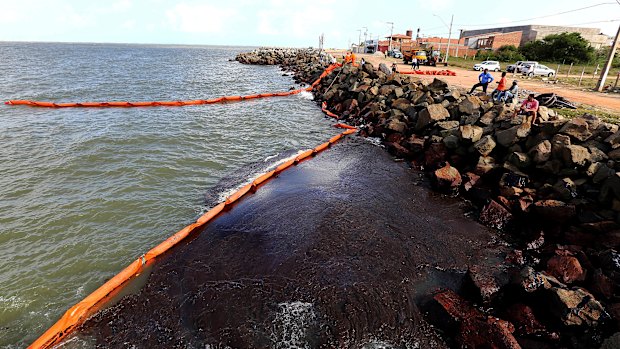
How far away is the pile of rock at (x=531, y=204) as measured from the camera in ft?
20.7

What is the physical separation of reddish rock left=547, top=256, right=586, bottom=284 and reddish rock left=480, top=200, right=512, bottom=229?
240cm

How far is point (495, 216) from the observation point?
34.1 ft

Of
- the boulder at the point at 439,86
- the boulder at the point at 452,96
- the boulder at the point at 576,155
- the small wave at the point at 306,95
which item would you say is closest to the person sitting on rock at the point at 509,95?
the boulder at the point at 452,96

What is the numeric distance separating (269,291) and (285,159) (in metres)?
9.08

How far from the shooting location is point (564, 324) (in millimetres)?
6254

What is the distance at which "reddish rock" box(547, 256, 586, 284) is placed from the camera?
295 inches

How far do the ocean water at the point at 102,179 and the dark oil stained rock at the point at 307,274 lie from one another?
938mm

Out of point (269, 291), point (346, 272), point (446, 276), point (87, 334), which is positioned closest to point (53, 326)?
point (87, 334)

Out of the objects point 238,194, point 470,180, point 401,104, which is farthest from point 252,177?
point 401,104

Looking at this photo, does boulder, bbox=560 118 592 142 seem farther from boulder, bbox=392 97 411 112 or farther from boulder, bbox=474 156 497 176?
boulder, bbox=392 97 411 112

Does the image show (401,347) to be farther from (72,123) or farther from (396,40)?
(396,40)

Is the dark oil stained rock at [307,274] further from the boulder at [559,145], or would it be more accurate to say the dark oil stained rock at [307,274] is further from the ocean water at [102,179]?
the boulder at [559,145]

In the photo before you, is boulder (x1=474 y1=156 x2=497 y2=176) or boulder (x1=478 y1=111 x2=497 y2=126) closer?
boulder (x1=474 y1=156 x2=497 y2=176)

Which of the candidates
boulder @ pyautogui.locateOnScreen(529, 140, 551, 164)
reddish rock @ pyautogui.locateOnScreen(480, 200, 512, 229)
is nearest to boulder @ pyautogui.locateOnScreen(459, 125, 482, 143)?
boulder @ pyautogui.locateOnScreen(529, 140, 551, 164)
